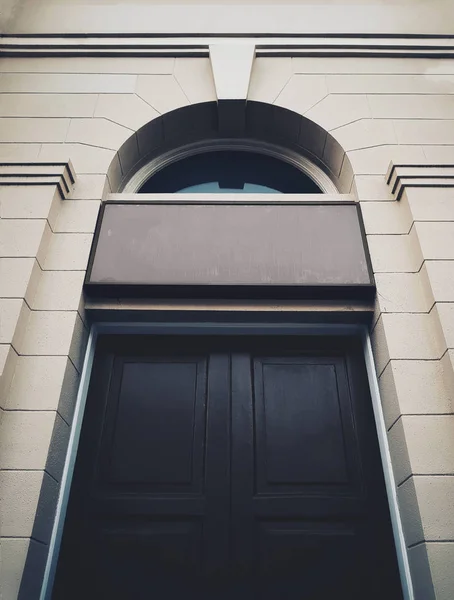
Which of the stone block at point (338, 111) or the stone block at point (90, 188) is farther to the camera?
the stone block at point (338, 111)

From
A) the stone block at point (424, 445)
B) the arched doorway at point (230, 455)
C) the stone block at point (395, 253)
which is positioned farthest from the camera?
the stone block at point (395, 253)

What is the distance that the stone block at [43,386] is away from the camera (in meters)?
3.04

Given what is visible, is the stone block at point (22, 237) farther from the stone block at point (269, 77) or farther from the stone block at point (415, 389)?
the stone block at point (415, 389)

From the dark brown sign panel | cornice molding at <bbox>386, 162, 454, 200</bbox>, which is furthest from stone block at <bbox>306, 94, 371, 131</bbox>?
the dark brown sign panel

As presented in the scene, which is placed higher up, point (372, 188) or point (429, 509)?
point (372, 188)

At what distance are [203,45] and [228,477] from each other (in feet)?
16.0

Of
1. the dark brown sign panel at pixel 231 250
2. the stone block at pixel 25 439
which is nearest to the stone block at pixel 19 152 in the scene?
the dark brown sign panel at pixel 231 250

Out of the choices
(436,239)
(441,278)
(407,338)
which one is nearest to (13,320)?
(407,338)

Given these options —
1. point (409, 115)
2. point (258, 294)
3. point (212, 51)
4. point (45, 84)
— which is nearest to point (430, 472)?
point (258, 294)

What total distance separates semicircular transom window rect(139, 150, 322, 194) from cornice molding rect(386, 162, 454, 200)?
3.26 feet

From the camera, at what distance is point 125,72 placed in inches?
193

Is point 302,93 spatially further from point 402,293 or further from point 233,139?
point 402,293

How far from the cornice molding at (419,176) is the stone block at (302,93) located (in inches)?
52.1

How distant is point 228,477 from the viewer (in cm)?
322
